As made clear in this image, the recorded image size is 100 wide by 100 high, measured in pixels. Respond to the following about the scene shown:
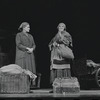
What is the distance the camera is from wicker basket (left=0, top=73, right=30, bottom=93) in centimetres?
992

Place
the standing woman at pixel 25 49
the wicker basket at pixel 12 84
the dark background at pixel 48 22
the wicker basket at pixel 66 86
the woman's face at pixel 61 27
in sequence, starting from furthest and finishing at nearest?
1. the dark background at pixel 48 22
2. the standing woman at pixel 25 49
3. the woman's face at pixel 61 27
4. the wicker basket at pixel 12 84
5. the wicker basket at pixel 66 86

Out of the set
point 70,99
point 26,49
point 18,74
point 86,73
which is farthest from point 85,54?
point 70,99

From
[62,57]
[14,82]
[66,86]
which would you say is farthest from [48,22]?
[66,86]

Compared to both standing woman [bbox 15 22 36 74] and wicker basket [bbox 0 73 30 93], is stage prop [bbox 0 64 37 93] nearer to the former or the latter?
wicker basket [bbox 0 73 30 93]

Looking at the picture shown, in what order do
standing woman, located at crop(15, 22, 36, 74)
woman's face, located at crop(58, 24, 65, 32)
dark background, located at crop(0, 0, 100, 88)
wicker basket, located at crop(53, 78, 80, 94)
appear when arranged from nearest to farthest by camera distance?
wicker basket, located at crop(53, 78, 80, 94) < woman's face, located at crop(58, 24, 65, 32) < standing woman, located at crop(15, 22, 36, 74) < dark background, located at crop(0, 0, 100, 88)

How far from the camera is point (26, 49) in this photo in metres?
11.2

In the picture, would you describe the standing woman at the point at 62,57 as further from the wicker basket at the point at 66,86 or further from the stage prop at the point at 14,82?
the stage prop at the point at 14,82

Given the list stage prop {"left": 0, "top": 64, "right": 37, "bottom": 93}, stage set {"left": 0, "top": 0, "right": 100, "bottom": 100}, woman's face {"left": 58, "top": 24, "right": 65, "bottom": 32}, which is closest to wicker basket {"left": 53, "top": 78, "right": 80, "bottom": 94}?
stage prop {"left": 0, "top": 64, "right": 37, "bottom": 93}

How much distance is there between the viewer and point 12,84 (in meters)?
9.93

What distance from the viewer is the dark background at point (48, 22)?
12617mm

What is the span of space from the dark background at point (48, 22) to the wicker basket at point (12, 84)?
265 centimetres

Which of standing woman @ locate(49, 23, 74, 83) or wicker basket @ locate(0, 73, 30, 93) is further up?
standing woman @ locate(49, 23, 74, 83)

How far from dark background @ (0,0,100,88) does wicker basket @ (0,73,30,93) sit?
2654mm

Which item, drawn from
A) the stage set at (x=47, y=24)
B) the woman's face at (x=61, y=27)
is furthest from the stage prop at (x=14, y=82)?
the stage set at (x=47, y=24)
